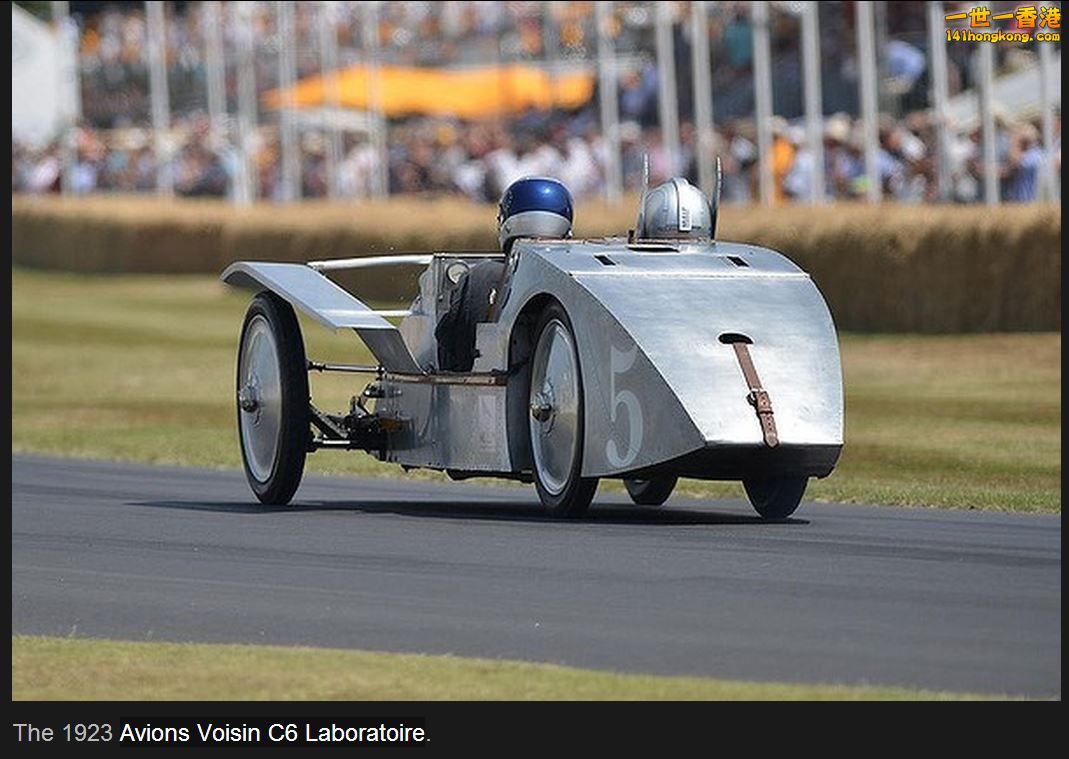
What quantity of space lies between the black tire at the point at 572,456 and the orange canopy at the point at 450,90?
3103cm

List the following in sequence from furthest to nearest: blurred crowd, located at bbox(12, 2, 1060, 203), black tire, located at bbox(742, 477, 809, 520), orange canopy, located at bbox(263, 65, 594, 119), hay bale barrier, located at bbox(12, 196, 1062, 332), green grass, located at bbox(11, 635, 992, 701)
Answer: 1. orange canopy, located at bbox(263, 65, 594, 119)
2. blurred crowd, located at bbox(12, 2, 1060, 203)
3. hay bale barrier, located at bbox(12, 196, 1062, 332)
4. black tire, located at bbox(742, 477, 809, 520)
5. green grass, located at bbox(11, 635, 992, 701)

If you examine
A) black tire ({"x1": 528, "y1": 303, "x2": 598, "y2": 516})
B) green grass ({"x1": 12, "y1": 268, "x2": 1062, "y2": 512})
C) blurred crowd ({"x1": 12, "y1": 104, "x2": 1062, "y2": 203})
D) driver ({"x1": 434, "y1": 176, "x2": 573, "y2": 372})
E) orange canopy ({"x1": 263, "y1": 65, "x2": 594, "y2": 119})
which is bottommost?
green grass ({"x1": 12, "y1": 268, "x2": 1062, "y2": 512})

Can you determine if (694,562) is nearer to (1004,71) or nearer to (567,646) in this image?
(567,646)

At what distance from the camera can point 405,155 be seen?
1746 inches

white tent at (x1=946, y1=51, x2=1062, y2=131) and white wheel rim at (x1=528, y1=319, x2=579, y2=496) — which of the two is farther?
white tent at (x1=946, y1=51, x2=1062, y2=131)

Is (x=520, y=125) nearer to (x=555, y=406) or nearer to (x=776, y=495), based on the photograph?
(x=776, y=495)

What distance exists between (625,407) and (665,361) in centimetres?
33

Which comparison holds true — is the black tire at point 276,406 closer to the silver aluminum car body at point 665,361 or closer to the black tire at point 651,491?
the silver aluminum car body at point 665,361

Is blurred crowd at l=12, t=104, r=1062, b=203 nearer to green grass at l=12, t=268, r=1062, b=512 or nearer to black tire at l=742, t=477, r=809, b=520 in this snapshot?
green grass at l=12, t=268, r=1062, b=512

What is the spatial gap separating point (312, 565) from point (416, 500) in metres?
4.30

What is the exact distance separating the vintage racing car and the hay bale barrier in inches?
527

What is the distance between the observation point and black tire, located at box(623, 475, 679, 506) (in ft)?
50.2

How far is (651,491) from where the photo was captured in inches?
605

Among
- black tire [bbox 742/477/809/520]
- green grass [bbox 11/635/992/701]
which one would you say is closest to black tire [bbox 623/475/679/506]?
black tire [bbox 742/477/809/520]
